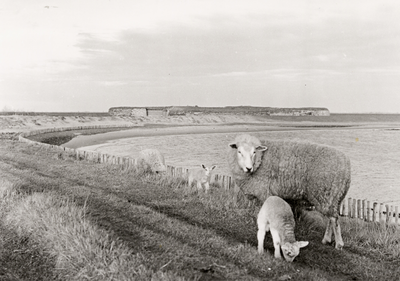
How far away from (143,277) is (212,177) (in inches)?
380

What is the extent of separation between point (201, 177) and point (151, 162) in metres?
4.76

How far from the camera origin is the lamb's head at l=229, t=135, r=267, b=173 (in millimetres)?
9047

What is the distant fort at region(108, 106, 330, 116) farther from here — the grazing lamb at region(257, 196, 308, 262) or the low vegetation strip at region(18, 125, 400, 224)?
the grazing lamb at region(257, 196, 308, 262)

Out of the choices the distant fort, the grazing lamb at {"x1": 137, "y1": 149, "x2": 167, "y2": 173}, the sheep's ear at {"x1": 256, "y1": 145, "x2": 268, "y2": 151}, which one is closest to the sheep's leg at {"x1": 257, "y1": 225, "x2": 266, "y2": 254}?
the sheep's ear at {"x1": 256, "y1": 145, "x2": 268, "y2": 151}

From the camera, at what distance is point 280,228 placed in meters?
6.71

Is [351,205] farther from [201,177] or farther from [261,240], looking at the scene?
[261,240]

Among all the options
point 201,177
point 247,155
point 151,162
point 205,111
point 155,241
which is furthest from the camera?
point 205,111

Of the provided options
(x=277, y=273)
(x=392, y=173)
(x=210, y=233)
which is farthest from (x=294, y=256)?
(x=392, y=173)

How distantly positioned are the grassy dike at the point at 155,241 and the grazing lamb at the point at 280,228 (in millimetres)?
248

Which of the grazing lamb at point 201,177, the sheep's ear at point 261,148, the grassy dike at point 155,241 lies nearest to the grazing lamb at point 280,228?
the grassy dike at point 155,241

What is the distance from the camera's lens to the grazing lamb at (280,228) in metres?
6.43

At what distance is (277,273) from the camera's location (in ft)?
19.5

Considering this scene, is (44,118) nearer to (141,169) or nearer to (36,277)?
(141,169)

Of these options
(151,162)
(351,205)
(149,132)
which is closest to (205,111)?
(149,132)
